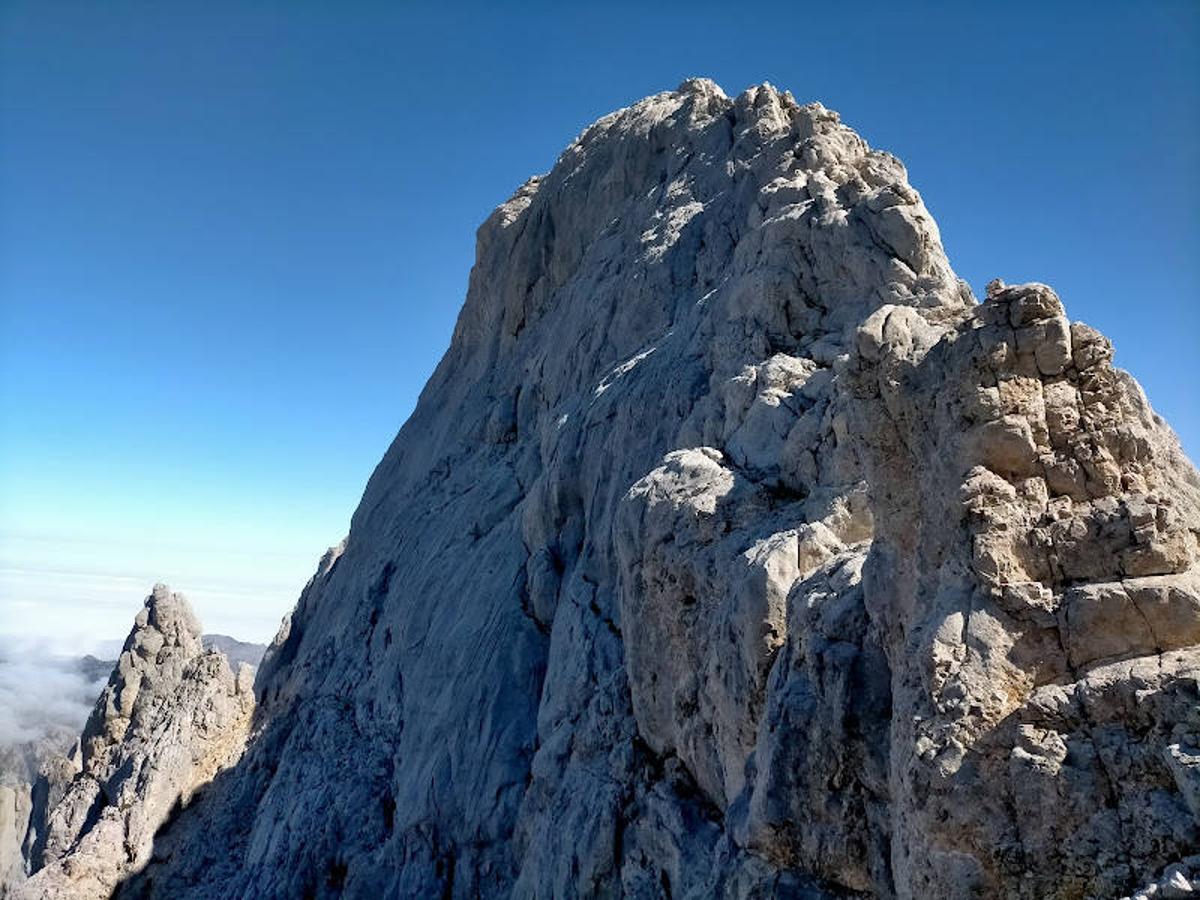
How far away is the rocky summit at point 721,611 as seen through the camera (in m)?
Result: 9.88

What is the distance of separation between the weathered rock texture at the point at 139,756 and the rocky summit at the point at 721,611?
0.79 ft

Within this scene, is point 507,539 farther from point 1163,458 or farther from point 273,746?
point 1163,458

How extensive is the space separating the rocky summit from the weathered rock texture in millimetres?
242

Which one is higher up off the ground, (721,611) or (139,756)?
(721,611)

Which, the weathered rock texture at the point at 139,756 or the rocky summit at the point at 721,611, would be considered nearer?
the rocky summit at the point at 721,611

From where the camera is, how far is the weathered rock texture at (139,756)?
42625 mm

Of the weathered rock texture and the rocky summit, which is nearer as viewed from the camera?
the rocky summit

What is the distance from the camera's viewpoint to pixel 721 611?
18094mm

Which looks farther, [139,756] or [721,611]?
[139,756]

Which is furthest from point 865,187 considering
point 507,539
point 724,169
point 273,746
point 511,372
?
point 273,746

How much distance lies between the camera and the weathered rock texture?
4262 cm

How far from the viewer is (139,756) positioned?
48062 mm

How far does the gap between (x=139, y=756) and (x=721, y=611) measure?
44516mm

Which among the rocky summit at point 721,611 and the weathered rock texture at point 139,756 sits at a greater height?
the rocky summit at point 721,611
